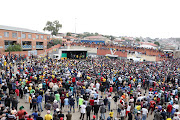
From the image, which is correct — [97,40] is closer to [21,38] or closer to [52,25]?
[52,25]

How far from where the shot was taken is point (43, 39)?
42875 mm

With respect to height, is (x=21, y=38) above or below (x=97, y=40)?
below

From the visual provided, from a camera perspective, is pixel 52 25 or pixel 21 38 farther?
pixel 52 25

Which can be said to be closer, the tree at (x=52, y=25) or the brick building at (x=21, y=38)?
the brick building at (x=21, y=38)

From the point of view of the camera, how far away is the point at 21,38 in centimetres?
3528

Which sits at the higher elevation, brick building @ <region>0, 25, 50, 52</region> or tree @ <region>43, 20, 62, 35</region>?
tree @ <region>43, 20, 62, 35</region>

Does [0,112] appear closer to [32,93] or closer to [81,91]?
[32,93]

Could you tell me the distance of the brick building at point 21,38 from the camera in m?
31.2

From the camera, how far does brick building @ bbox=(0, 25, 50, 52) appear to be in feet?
102

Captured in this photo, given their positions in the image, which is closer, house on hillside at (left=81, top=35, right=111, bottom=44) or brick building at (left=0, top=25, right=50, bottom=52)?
brick building at (left=0, top=25, right=50, bottom=52)

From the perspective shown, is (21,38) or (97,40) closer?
(21,38)

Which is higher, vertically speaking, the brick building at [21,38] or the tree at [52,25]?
the tree at [52,25]

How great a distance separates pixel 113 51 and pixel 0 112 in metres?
34.4

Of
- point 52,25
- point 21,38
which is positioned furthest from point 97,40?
point 21,38
